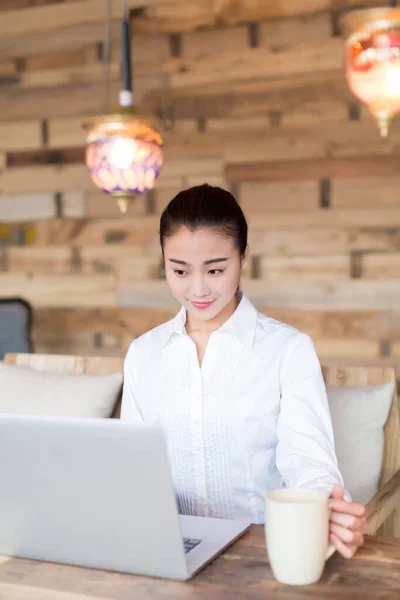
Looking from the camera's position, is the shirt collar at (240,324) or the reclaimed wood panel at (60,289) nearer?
the shirt collar at (240,324)

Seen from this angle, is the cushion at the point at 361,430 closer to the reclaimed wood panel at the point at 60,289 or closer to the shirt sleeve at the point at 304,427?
the shirt sleeve at the point at 304,427

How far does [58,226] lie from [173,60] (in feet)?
3.21

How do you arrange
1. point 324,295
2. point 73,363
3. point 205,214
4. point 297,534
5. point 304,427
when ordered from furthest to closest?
1. point 324,295
2. point 73,363
3. point 205,214
4. point 304,427
5. point 297,534

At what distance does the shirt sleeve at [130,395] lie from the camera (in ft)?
5.74

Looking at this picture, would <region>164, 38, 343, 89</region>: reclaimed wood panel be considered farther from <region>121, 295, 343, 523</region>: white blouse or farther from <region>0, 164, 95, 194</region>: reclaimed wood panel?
<region>121, 295, 343, 523</region>: white blouse

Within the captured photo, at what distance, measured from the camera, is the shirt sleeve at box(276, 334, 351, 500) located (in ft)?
4.59

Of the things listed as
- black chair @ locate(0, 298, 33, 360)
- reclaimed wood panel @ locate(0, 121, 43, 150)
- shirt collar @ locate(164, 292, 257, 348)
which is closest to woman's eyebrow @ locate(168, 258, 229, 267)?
shirt collar @ locate(164, 292, 257, 348)

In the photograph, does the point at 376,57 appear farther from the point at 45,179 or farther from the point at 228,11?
the point at 45,179

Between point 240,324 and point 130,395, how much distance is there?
0.31 metres

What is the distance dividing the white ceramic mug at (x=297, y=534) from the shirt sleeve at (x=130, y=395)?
726mm

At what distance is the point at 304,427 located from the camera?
4.91ft

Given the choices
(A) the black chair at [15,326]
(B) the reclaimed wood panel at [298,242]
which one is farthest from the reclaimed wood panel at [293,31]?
(A) the black chair at [15,326]

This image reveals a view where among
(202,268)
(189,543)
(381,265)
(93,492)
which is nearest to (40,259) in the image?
(381,265)

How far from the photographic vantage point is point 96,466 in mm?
1019
